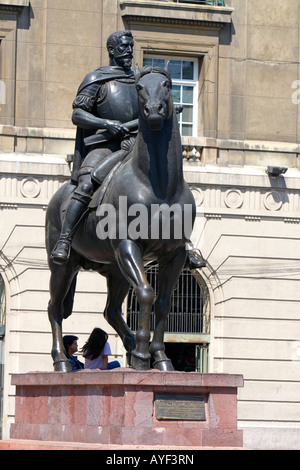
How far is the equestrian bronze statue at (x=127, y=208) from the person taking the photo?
55.1ft

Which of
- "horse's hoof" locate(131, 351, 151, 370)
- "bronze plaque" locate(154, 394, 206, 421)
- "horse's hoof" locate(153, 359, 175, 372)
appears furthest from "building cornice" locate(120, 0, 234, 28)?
"bronze plaque" locate(154, 394, 206, 421)

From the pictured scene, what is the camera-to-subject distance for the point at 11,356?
34375 mm

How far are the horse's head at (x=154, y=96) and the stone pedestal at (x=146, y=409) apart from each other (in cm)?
255

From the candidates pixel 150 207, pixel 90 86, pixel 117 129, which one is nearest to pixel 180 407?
pixel 150 207

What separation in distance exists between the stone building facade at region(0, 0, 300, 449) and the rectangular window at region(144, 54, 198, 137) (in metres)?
0.04

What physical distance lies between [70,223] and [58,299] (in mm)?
1358

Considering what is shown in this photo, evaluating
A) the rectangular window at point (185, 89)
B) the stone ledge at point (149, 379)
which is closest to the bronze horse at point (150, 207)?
the stone ledge at point (149, 379)

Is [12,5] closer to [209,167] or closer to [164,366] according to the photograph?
[209,167]

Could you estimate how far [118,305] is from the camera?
18.7m

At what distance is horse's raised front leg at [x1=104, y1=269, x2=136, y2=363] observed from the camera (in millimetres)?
18562

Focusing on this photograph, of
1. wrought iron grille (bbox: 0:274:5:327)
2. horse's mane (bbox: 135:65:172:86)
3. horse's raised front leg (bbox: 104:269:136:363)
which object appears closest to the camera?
horse's mane (bbox: 135:65:172:86)

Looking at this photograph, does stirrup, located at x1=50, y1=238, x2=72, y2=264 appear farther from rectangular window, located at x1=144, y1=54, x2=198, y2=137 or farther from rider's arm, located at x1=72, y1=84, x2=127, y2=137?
rectangular window, located at x1=144, y1=54, x2=198, y2=137

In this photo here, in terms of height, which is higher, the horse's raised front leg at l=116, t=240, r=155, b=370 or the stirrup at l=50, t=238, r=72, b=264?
the stirrup at l=50, t=238, r=72, b=264

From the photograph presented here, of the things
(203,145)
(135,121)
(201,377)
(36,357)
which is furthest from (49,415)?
(203,145)
